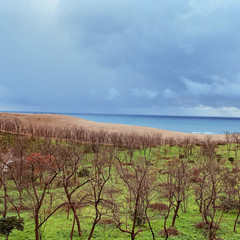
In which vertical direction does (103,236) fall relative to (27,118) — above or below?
below

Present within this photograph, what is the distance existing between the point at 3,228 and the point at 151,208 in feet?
37.4

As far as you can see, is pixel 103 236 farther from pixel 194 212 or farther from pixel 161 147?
pixel 161 147

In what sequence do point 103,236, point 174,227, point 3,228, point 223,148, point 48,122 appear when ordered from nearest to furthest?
point 3,228, point 103,236, point 174,227, point 223,148, point 48,122

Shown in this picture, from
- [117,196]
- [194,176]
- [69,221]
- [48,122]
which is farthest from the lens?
[48,122]

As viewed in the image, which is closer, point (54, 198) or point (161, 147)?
point (54, 198)

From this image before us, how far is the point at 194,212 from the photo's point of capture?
18297mm

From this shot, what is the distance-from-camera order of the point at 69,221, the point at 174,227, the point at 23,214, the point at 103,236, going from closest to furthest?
the point at 103,236
the point at 174,227
the point at 69,221
the point at 23,214

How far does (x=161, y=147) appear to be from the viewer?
151ft

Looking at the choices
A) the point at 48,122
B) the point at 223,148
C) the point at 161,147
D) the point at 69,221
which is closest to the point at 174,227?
the point at 69,221

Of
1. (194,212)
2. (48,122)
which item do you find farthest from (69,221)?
(48,122)

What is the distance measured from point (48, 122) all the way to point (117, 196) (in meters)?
77.4

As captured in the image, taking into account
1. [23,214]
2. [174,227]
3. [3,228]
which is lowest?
[23,214]

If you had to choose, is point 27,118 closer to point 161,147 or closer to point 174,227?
point 161,147

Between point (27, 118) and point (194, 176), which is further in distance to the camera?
point (27, 118)
